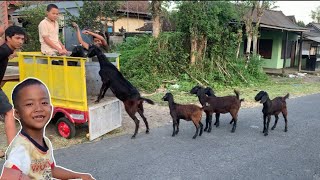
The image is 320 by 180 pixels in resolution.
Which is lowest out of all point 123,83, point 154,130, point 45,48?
point 154,130

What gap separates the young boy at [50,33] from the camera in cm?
589

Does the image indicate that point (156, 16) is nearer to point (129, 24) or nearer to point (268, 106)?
point (268, 106)

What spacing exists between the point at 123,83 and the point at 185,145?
63.9 inches

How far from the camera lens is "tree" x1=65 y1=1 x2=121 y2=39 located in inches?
568

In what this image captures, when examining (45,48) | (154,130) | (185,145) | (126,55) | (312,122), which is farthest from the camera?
(126,55)

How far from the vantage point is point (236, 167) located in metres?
4.60

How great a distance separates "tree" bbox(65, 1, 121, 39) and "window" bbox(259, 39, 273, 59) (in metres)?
10.7

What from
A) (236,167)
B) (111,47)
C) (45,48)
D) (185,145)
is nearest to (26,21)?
(111,47)

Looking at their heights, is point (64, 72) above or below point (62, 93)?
above

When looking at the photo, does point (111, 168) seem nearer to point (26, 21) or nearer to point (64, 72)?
point (64, 72)

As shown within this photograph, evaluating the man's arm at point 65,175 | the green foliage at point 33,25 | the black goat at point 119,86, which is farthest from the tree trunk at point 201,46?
the man's arm at point 65,175

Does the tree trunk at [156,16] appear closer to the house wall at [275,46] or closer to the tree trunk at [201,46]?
the tree trunk at [201,46]

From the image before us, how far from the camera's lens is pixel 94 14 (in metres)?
14.5

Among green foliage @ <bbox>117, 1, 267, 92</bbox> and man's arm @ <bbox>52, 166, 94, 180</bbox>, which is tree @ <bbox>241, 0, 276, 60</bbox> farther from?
man's arm @ <bbox>52, 166, 94, 180</bbox>
